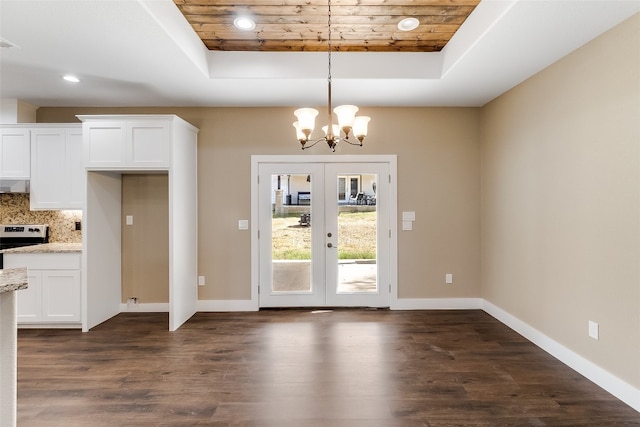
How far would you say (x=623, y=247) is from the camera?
2.38 metres

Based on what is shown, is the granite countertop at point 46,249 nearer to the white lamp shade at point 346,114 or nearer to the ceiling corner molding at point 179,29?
the ceiling corner molding at point 179,29

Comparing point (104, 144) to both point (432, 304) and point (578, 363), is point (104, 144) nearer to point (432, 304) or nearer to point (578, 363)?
point (432, 304)

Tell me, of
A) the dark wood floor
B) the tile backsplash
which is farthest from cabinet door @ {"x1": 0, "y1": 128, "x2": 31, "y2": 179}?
the dark wood floor

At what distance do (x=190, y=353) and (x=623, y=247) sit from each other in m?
3.64

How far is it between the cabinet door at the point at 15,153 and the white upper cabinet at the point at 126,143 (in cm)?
82

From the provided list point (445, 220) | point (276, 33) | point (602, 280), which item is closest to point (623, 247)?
point (602, 280)

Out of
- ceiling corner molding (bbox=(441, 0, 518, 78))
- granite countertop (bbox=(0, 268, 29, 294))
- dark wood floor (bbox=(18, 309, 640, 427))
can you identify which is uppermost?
ceiling corner molding (bbox=(441, 0, 518, 78))

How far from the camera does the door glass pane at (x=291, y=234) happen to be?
14.7 ft

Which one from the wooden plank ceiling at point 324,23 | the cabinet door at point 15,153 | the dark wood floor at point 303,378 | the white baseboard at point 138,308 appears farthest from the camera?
the white baseboard at point 138,308

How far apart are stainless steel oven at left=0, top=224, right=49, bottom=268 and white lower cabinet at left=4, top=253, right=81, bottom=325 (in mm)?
580

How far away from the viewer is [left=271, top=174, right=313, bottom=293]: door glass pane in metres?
4.49

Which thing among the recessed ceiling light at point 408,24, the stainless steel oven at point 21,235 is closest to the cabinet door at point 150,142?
the stainless steel oven at point 21,235

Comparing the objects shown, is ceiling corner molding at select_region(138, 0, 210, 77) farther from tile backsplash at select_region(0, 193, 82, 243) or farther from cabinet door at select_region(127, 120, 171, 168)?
tile backsplash at select_region(0, 193, 82, 243)

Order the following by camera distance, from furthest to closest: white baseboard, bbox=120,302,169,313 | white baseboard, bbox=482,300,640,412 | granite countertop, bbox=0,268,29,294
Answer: white baseboard, bbox=120,302,169,313
white baseboard, bbox=482,300,640,412
granite countertop, bbox=0,268,29,294
